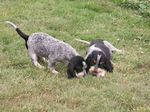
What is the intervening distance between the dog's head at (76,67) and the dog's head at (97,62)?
0.58ft

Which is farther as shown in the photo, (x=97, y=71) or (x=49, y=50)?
(x=49, y=50)

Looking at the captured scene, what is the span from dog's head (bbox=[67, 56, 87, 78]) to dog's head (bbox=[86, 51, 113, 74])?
0.18 meters

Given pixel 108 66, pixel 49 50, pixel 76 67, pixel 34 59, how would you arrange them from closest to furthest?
pixel 76 67 → pixel 108 66 → pixel 49 50 → pixel 34 59

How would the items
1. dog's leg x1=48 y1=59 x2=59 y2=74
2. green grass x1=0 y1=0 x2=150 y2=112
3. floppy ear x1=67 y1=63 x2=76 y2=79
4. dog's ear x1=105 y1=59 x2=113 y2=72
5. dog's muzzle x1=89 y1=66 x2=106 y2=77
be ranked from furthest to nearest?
dog's leg x1=48 y1=59 x2=59 y2=74 → dog's ear x1=105 y1=59 x2=113 y2=72 → dog's muzzle x1=89 y1=66 x2=106 y2=77 → floppy ear x1=67 y1=63 x2=76 y2=79 → green grass x1=0 y1=0 x2=150 y2=112

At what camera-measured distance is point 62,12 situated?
1366 cm

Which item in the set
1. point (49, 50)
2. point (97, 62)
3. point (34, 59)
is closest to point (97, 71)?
point (97, 62)

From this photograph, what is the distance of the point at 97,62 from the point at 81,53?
1.67 metres

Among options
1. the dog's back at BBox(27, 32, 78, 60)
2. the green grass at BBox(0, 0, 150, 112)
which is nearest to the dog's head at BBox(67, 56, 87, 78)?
the green grass at BBox(0, 0, 150, 112)

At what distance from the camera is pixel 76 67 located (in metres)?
8.80

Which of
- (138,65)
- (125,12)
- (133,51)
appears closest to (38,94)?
(138,65)

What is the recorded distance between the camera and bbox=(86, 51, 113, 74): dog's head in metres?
8.95

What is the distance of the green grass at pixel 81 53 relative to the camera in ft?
26.1

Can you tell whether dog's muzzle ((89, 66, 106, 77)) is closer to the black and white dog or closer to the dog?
the black and white dog

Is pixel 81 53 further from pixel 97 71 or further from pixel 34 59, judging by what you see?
pixel 97 71
